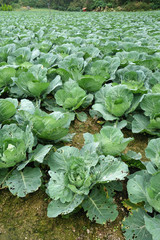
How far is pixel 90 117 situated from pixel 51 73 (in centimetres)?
108

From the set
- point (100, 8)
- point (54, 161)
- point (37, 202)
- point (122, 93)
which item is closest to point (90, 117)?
point (122, 93)

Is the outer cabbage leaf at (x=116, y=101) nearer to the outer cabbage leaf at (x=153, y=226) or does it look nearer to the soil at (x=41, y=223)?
the soil at (x=41, y=223)

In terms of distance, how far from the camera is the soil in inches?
55.0

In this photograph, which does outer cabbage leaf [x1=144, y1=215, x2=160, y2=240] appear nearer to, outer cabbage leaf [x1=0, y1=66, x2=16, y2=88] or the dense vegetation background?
outer cabbage leaf [x1=0, y1=66, x2=16, y2=88]

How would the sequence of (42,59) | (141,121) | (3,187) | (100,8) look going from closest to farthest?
(3,187) → (141,121) → (42,59) → (100,8)

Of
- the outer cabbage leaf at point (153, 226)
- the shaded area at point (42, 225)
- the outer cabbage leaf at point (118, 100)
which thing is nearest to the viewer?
the outer cabbage leaf at point (153, 226)

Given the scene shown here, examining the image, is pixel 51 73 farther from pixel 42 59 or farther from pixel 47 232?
pixel 47 232

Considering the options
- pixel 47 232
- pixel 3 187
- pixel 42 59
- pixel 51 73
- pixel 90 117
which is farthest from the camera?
pixel 42 59

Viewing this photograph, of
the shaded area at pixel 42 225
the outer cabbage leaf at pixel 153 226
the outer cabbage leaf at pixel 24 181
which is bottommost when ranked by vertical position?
the shaded area at pixel 42 225

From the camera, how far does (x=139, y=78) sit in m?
2.91

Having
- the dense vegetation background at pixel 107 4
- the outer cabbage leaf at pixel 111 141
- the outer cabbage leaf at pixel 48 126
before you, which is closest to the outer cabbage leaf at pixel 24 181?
the outer cabbage leaf at pixel 48 126

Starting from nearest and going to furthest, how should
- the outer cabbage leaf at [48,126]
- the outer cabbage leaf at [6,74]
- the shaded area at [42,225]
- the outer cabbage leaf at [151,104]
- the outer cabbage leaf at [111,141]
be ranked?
the shaded area at [42,225], the outer cabbage leaf at [111,141], the outer cabbage leaf at [48,126], the outer cabbage leaf at [151,104], the outer cabbage leaf at [6,74]

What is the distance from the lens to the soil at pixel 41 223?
4.58 ft

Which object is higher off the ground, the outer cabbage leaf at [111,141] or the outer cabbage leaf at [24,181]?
the outer cabbage leaf at [111,141]
